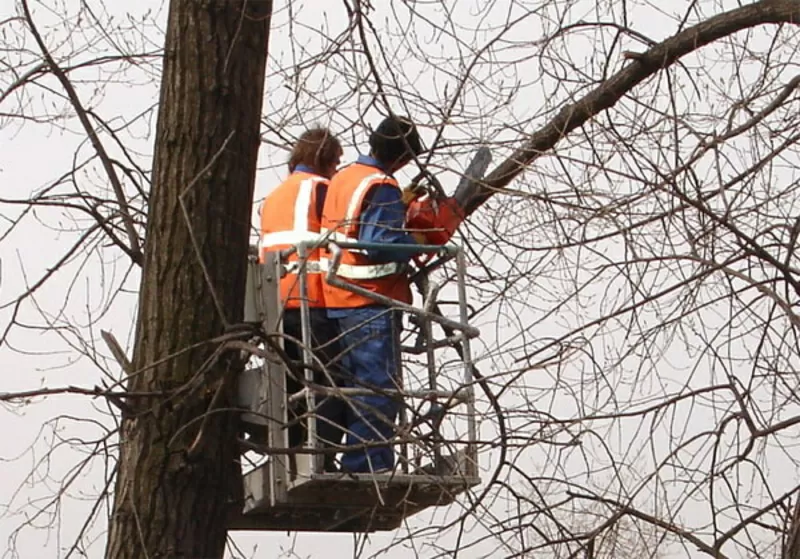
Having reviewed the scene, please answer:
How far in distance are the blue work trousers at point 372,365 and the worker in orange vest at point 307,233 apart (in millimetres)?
98

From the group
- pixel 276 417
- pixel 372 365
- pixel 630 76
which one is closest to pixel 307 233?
pixel 372 365

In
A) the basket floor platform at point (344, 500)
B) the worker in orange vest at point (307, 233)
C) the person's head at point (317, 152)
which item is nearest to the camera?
the basket floor platform at point (344, 500)

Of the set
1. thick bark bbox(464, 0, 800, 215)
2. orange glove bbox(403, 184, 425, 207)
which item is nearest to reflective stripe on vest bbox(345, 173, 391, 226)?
orange glove bbox(403, 184, 425, 207)

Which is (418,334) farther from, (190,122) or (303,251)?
(190,122)

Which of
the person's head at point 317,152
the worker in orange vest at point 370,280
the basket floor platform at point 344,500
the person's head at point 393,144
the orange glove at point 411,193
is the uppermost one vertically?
the person's head at point 317,152

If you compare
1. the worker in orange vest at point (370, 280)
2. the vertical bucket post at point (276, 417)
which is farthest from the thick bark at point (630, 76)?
the vertical bucket post at point (276, 417)

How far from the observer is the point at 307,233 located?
6.90 metres

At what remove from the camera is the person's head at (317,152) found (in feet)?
23.1

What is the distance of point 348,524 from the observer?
7.00 metres

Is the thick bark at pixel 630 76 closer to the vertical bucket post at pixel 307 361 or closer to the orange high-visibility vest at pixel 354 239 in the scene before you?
the orange high-visibility vest at pixel 354 239

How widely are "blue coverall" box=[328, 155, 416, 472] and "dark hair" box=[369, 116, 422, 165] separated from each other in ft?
0.76

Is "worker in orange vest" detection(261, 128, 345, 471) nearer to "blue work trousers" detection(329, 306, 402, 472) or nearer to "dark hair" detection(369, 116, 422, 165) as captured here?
"blue work trousers" detection(329, 306, 402, 472)

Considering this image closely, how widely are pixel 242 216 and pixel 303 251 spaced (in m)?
0.37

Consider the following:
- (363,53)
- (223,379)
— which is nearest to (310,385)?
(223,379)
